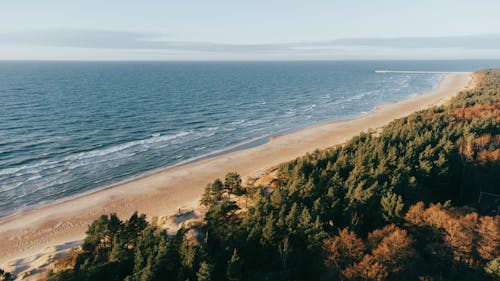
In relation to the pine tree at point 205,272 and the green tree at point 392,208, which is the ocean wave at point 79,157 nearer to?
the pine tree at point 205,272

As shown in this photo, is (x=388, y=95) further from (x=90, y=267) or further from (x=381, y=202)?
(x=90, y=267)

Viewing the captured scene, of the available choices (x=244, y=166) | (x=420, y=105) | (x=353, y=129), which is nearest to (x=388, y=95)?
(x=420, y=105)

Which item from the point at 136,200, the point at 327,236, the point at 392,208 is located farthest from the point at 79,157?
the point at 392,208

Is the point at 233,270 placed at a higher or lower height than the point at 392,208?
lower

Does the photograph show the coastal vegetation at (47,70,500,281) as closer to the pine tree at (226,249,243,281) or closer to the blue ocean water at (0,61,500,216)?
the pine tree at (226,249,243,281)

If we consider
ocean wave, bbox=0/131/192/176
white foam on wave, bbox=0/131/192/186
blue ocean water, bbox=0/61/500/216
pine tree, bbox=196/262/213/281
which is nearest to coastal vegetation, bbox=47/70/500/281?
pine tree, bbox=196/262/213/281

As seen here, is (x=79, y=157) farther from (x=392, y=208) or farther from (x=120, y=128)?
(x=392, y=208)
